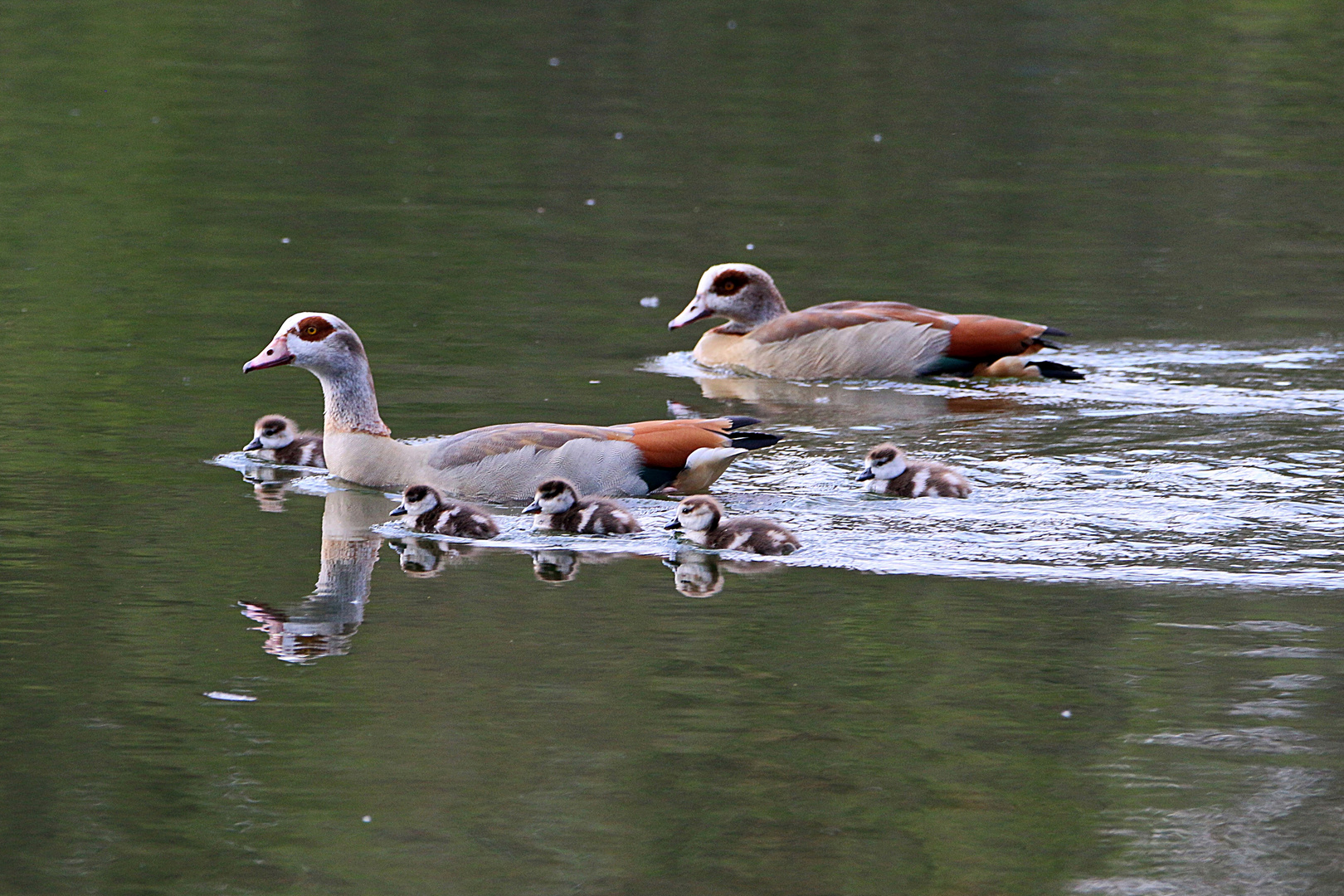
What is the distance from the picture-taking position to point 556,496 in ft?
33.2

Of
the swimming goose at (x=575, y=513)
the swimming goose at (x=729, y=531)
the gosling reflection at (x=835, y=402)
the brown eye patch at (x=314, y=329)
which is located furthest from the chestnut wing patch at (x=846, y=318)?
the swimming goose at (x=729, y=531)

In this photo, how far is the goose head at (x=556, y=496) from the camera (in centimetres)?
1008

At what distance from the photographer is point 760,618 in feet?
28.6

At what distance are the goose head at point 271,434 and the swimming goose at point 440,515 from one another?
1798mm

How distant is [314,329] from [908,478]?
134 inches

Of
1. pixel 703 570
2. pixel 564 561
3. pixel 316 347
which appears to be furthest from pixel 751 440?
pixel 316 347

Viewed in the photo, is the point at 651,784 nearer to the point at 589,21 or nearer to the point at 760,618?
the point at 760,618

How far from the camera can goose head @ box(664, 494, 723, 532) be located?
385 inches

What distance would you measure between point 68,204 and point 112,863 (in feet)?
49.5

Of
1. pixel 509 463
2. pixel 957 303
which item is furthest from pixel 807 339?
pixel 509 463

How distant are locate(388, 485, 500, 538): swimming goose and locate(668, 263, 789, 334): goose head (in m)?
5.67

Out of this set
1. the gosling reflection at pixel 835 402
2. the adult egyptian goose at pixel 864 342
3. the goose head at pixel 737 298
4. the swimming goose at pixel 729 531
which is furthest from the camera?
the goose head at pixel 737 298

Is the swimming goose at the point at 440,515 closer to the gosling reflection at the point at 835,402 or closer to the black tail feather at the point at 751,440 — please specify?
the black tail feather at the point at 751,440

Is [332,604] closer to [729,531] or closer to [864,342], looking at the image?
[729,531]
